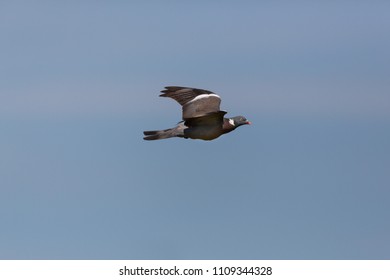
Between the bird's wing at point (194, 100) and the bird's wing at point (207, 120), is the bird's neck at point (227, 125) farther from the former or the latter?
the bird's wing at point (194, 100)

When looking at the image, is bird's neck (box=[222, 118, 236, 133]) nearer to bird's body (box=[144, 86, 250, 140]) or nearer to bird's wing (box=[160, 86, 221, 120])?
bird's body (box=[144, 86, 250, 140])

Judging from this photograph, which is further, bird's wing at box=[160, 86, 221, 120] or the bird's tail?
the bird's tail

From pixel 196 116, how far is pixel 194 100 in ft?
1.89

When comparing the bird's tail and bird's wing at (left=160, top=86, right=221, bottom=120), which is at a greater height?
bird's wing at (left=160, top=86, right=221, bottom=120)

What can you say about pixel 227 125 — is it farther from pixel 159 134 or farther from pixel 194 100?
pixel 159 134

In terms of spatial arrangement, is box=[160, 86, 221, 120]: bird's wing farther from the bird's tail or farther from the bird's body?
the bird's tail

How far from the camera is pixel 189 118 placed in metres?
37.7

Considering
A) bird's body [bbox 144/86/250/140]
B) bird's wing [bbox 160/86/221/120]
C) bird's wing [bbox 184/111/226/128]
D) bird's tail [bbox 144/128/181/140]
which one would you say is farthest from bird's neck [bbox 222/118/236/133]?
bird's tail [bbox 144/128/181/140]

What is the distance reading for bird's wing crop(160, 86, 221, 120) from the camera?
3769 centimetres

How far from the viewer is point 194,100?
125 feet
